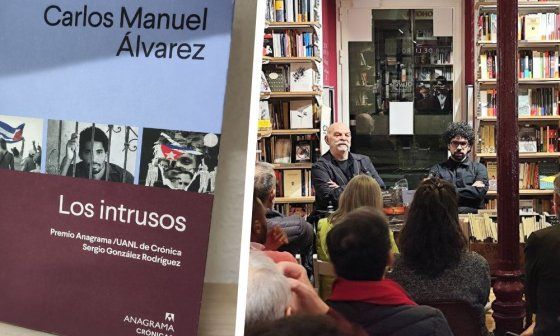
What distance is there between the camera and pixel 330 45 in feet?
29.1

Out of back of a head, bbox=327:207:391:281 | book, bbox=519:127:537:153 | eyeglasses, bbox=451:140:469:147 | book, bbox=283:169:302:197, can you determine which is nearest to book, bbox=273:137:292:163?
book, bbox=283:169:302:197

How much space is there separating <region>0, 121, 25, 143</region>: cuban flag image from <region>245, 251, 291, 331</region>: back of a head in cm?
41

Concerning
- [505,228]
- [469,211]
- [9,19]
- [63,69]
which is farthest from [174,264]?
[469,211]

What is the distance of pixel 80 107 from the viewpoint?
3.10ft

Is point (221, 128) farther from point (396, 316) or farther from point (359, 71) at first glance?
point (359, 71)

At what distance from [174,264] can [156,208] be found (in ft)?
0.25

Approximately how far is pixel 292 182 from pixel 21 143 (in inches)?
238

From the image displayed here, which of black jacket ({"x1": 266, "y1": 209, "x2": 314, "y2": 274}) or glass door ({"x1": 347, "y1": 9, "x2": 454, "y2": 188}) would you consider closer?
black jacket ({"x1": 266, "y1": 209, "x2": 314, "y2": 274})

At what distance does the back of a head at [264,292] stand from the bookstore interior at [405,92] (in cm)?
333

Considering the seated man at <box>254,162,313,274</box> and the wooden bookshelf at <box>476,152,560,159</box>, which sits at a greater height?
the wooden bookshelf at <box>476,152,560,159</box>

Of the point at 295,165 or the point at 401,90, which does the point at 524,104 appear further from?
the point at 295,165

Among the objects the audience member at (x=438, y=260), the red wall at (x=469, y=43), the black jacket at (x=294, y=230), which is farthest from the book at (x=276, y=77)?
the audience member at (x=438, y=260)

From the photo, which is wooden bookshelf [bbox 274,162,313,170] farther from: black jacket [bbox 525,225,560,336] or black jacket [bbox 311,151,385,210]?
black jacket [bbox 525,225,560,336]

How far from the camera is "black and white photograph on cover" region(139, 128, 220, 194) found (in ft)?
2.89
